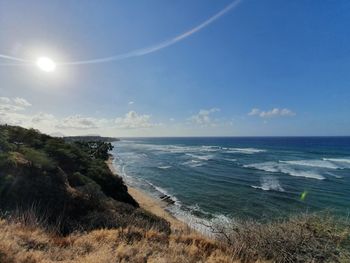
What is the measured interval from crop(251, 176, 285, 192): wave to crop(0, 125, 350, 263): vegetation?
22.8 m

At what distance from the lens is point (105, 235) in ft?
20.4

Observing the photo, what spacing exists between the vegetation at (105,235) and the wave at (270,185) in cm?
2281

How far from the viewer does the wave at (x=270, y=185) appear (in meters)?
29.7

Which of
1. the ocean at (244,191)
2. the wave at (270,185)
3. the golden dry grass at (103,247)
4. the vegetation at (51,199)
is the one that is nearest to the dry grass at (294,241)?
the golden dry grass at (103,247)

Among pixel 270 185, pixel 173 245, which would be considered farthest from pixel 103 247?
pixel 270 185

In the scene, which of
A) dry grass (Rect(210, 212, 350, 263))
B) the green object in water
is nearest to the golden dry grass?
dry grass (Rect(210, 212, 350, 263))

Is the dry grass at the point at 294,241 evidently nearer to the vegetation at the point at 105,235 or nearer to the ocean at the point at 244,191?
the vegetation at the point at 105,235

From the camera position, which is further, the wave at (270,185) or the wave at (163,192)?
the wave at (270,185)

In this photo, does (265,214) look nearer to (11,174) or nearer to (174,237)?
(174,237)

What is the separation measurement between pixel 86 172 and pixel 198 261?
15.0 meters

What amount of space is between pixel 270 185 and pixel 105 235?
29.0 metres

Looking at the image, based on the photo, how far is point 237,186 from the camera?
1232 inches

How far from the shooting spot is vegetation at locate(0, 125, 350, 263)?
5.20 m

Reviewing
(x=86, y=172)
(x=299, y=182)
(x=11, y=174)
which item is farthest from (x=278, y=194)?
(x=11, y=174)
